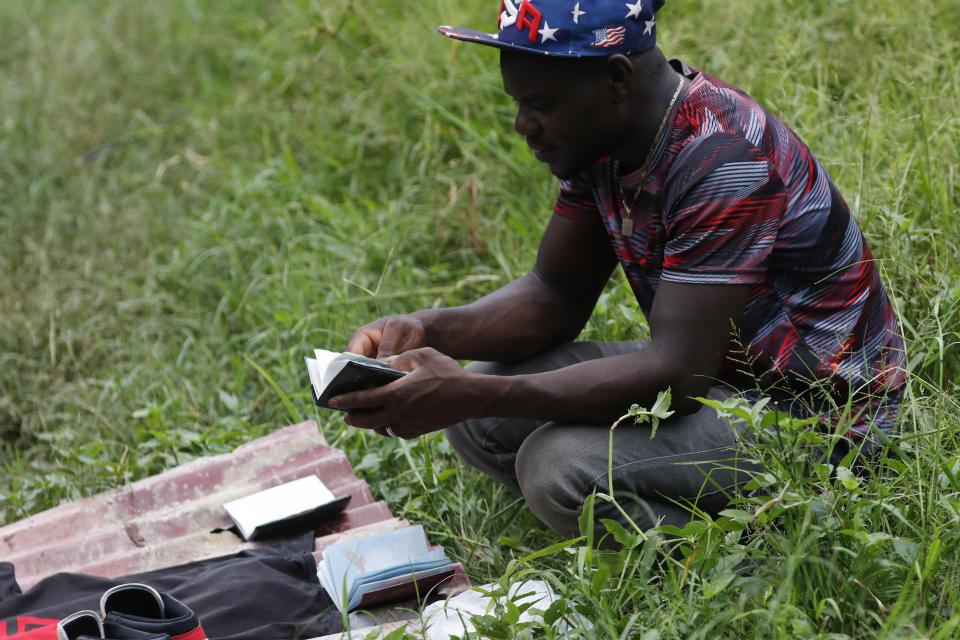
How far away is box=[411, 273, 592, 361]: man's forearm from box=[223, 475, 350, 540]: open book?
22.5 inches

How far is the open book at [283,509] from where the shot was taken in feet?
8.82

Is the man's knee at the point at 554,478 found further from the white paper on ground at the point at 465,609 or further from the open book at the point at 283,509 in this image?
the open book at the point at 283,509

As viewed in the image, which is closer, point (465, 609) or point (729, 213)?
point (729, 213)

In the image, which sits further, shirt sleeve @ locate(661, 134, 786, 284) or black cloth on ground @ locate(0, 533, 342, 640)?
black cloth on ground @ locate(0, 533, 342, 640)

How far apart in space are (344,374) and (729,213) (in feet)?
2.82

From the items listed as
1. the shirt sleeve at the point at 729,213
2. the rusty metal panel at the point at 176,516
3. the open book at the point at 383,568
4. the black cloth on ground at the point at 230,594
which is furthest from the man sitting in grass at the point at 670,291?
the rusty metal panel at the point at 176,516

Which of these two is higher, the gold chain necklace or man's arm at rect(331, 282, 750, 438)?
the gold chain necklace

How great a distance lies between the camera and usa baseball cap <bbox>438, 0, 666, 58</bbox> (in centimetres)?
203

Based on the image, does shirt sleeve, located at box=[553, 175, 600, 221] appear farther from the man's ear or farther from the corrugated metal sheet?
the corrugated metal sheet

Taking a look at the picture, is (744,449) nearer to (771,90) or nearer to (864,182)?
(864,182)

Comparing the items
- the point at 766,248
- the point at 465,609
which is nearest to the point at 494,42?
the point at 766,248

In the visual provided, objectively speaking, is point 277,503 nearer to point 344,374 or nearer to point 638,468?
point 344,374

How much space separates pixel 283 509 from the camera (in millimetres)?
2729

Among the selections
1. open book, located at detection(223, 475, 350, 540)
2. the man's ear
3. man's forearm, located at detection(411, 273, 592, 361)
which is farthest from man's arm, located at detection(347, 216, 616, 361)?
open book, located at detection(223, 475, 350, 540)
